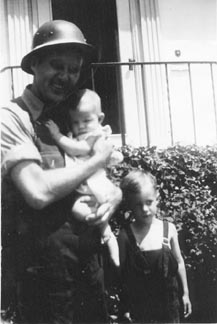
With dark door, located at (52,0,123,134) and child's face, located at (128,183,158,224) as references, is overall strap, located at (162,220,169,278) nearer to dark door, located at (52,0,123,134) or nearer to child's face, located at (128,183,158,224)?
child's face, located at (128,183,158,224)

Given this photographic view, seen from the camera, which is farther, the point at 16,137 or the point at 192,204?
the point at 192,204

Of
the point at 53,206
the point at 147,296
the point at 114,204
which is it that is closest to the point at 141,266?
the point at 147,296

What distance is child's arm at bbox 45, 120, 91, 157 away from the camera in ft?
6.68

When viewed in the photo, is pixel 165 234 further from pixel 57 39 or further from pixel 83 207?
pixel 57 39

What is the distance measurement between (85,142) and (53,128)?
0.16 metres

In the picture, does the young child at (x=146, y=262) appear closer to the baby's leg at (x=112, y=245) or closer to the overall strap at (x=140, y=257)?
the overall strap at (x=140, y=257)

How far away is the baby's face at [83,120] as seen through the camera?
7.11ft

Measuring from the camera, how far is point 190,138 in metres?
5.88

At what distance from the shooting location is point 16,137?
6.26 ft

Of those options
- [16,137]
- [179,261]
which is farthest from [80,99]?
[179,261]

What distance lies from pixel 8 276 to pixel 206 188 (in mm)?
2155

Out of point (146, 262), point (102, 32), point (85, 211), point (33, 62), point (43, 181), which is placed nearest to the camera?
point (43, 181)

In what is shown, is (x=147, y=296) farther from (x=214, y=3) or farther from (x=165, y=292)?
(x=214, y=3)

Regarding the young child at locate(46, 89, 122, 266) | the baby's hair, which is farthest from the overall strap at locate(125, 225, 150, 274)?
the young child at locate(46, 89, 122, 266)
